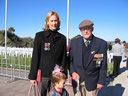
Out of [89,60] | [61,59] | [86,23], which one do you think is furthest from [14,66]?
[86,23]

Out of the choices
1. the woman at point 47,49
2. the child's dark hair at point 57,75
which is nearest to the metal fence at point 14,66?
the woman at point 47,49

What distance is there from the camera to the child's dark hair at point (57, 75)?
1.88m

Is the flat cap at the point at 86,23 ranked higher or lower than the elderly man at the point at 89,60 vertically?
higher

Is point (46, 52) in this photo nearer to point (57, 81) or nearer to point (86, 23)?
point (57, 81)

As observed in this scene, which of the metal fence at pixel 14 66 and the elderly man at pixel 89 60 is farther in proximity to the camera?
the metal fence at pixel 14 66

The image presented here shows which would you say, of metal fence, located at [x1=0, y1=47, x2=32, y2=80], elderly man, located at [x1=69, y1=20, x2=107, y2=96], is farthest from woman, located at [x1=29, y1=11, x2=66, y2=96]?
metal fence, located at [x1=0, y1=47, x2=32, y2=80]

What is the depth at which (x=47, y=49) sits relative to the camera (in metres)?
1.90

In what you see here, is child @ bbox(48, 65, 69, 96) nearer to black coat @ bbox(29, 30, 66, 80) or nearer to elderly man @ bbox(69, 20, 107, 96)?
black coat @ bbox(29, 30, 66, 80)

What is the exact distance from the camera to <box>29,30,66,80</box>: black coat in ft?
6.28

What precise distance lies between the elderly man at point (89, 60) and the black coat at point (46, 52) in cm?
31

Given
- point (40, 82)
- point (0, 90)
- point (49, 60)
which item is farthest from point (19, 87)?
point (49, 60)

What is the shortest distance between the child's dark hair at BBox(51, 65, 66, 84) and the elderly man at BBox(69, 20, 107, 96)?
0.78ft

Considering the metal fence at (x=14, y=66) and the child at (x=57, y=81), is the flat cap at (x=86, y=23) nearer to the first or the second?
the child at (x=57, y=81)

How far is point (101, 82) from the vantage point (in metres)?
2.02
